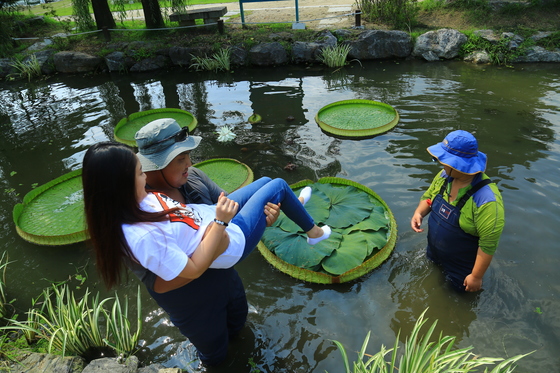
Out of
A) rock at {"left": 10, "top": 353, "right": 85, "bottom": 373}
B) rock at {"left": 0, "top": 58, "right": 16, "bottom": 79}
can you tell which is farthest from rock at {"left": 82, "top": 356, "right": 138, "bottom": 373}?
rock at {"left": 0, "top": 58, "right": 16, "bottom": 79}

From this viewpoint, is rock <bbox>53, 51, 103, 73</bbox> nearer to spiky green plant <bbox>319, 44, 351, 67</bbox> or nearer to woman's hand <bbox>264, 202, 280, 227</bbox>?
spiky green plant <bbox>319, 44, 351, 67</bbox>

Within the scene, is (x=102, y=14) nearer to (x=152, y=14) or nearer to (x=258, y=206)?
(x=152, y=14)

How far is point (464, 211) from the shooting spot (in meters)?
2.34

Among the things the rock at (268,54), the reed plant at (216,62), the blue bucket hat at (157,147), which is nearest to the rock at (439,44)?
the rock at (268,54)

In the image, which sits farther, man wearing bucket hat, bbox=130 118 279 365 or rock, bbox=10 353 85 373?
rock, bbox=10 353 85 373

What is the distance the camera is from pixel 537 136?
15.8 ft

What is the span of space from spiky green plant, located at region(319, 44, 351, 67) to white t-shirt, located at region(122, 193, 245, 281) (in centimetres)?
720

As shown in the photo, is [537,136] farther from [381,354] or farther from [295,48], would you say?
[295,48]

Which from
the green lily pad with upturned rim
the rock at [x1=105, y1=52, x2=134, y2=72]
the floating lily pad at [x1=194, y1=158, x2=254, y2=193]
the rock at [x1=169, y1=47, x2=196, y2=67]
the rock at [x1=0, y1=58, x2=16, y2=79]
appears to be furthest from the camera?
the rock at [x1=0, y1=58, x2=16, y2=79]

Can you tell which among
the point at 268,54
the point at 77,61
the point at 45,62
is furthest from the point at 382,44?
the point at 45,62

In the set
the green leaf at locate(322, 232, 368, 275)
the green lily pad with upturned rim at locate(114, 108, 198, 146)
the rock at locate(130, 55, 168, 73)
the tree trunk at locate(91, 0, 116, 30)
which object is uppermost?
the tree trunk at locate(91, 0, 116, 30)

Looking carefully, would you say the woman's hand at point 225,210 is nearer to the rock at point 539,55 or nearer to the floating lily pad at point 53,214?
the floating lily pad at point 53,214

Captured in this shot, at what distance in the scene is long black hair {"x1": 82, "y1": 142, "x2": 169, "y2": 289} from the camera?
56.8 inches

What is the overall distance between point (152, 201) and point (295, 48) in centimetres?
780
